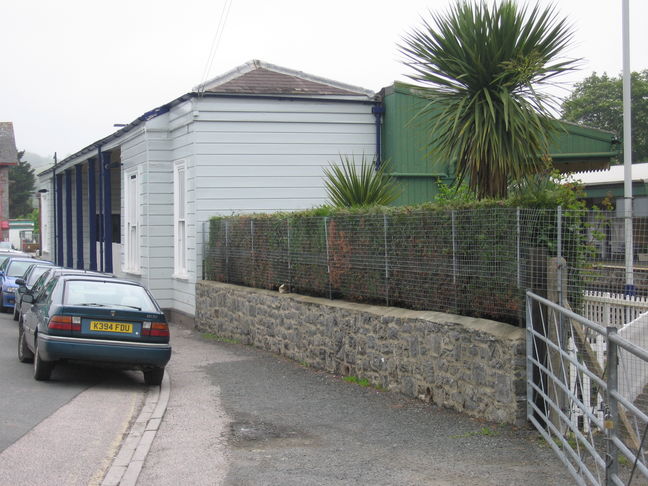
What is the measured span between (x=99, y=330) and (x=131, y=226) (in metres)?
13.8

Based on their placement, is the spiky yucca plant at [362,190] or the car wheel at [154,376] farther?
the spiky yucca plant at [362,190]

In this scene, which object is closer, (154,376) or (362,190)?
(154,376)

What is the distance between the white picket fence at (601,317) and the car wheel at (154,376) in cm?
589

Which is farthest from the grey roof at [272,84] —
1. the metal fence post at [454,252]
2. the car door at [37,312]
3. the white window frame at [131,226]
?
the metal fence post at [454,252]

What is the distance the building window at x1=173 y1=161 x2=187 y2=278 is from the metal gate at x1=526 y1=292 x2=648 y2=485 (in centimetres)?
1355

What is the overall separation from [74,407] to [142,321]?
74.2 inches

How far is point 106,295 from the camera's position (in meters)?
12.0

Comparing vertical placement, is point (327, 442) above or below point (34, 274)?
below

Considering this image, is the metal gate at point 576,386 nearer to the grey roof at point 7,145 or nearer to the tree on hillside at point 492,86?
the tree on hillside at point 492,86

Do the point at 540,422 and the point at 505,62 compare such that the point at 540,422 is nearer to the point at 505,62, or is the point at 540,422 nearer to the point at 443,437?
the point at 443,437

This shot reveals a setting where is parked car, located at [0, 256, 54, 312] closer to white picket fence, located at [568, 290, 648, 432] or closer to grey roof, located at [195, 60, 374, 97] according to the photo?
grey roof, located at [195, 60, 374, 97]

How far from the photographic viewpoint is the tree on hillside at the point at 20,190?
110500 mm

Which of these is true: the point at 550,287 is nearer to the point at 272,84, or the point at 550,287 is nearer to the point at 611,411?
the point at 611,411

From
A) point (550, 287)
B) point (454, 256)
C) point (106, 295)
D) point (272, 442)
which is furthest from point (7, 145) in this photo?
point (550, 287)
